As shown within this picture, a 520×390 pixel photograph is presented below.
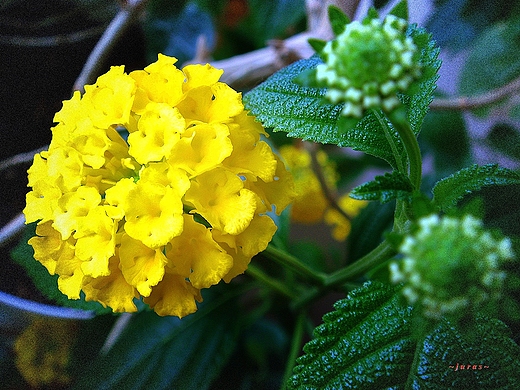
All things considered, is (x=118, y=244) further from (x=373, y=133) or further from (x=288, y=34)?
(x=288, y=34)

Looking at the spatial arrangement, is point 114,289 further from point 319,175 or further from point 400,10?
point 319,175

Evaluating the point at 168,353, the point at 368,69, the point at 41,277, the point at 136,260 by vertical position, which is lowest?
the point at 168,353

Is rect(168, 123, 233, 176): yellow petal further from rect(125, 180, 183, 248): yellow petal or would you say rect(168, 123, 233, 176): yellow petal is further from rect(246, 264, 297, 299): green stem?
rect(246, 264, 297, 299): green stem

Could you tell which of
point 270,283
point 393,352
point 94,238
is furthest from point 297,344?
point 94,238

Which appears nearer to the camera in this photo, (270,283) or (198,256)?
(198,256)

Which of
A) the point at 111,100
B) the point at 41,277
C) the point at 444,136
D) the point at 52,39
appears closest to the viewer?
the point at 111,100

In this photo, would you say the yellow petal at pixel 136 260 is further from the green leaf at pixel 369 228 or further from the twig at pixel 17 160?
the green leaf at pixel 369 228

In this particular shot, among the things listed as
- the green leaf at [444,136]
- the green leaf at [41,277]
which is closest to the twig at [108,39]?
the green leaf at [41,277]

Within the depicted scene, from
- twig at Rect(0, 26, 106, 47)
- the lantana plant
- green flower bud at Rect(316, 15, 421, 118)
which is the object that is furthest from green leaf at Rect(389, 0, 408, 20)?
twig at Rect(0, 26, 106, 47)

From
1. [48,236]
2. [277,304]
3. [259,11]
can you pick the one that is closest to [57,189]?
[48,236]
